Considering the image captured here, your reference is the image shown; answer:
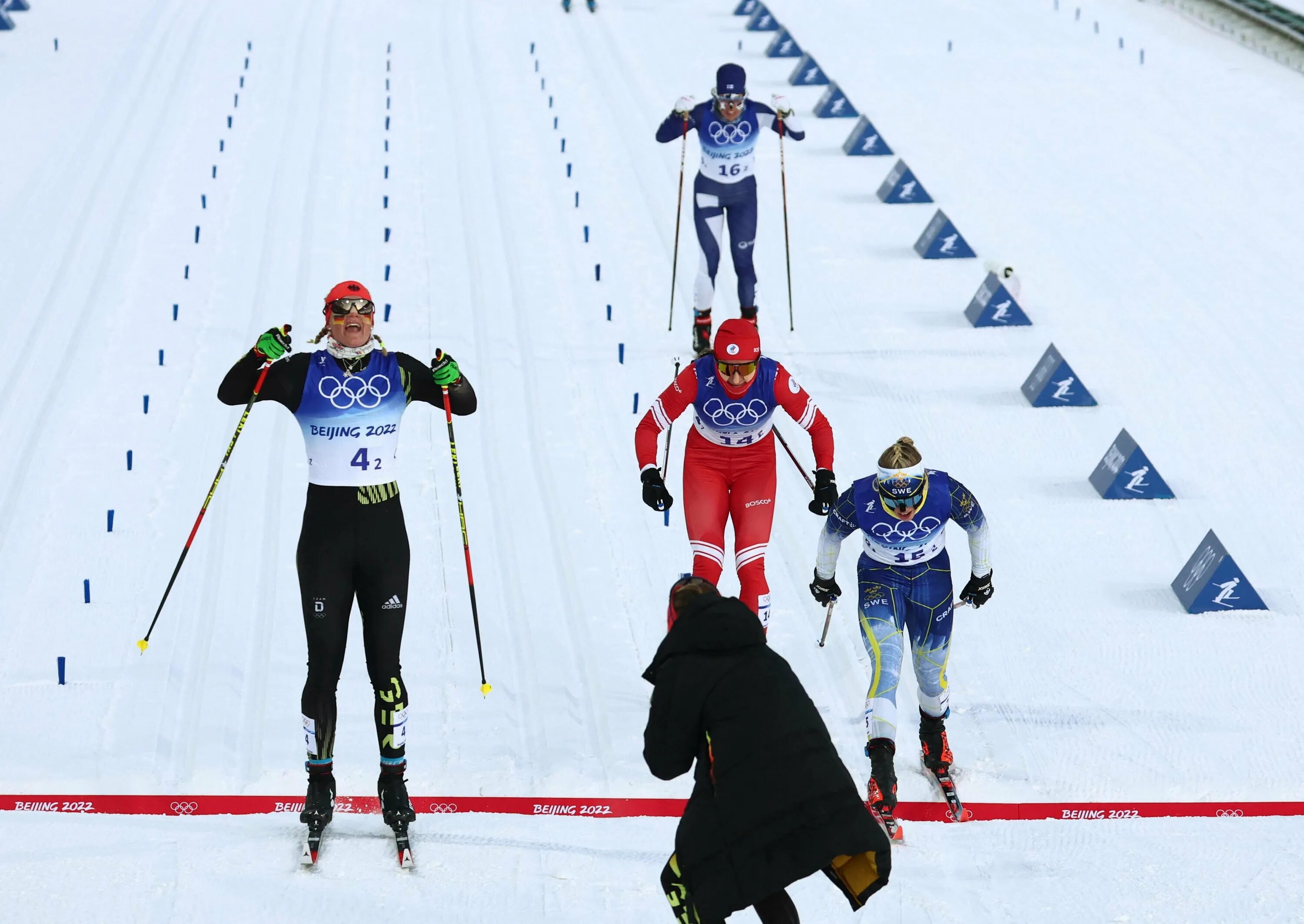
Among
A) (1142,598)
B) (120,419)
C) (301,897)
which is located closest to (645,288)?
(120,419)

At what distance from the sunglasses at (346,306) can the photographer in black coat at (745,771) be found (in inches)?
82.2

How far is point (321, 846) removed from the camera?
6.48 metres

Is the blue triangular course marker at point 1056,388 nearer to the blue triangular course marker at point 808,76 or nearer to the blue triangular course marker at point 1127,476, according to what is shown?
the blue triangular course marker at point 1127,476

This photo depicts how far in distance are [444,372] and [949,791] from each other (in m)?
2.82

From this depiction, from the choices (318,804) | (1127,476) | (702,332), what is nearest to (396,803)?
(318,804)

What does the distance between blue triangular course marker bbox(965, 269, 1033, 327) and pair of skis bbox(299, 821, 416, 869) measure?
764 cm

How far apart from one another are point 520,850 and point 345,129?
11708mm

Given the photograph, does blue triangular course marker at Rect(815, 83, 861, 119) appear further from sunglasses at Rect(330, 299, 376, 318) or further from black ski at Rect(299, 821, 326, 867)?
black ski at Rect(299, 821, 326, 867)

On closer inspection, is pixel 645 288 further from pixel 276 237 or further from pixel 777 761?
pixel 777 761

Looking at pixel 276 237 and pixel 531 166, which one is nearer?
pixel 276 237

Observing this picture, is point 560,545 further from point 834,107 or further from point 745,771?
point 834,107

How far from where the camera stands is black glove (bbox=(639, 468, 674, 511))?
749 centimetres

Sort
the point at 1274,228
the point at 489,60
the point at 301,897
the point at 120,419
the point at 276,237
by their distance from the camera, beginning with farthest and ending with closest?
the point at 489,60 → the point at 1274,228 → the point at 276,237 → the point at 120,419 → the point at 301,897

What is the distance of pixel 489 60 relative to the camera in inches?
761
